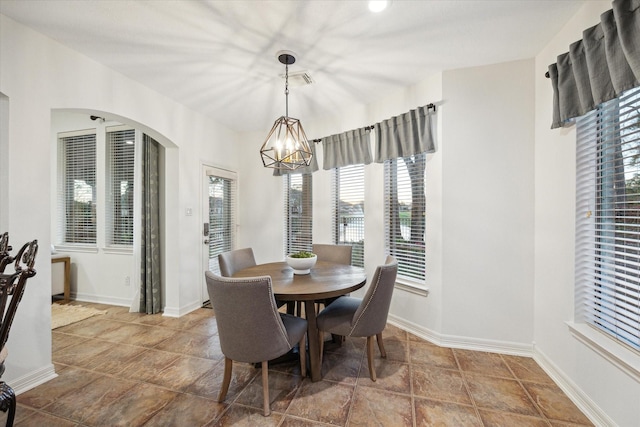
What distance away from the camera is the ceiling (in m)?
1.77

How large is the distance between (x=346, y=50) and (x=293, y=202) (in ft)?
7.66

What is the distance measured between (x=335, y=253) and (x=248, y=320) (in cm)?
168

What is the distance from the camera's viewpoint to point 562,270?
6.55 feet

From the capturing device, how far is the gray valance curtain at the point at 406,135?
8.61 feet

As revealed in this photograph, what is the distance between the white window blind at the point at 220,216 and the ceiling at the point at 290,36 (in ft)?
4.84

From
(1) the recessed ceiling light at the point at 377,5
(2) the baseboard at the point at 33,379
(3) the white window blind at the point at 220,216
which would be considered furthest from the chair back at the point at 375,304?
(3) the white window blind at the point at 220,216

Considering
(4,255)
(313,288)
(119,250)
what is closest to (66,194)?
(119,250)

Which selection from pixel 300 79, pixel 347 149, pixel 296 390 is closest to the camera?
pixel 296 390

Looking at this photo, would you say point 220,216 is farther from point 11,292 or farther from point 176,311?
point 11,292

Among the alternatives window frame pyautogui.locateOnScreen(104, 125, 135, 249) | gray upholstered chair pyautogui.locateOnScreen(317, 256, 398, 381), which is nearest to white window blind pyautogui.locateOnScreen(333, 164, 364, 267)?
gray upholstered chair pyautogui.locateOnScreen(317, 256, 398, 381)

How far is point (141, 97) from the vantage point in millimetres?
2818

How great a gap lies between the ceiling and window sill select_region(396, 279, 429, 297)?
191 cm

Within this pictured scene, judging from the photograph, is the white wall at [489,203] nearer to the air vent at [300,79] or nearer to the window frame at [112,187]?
the air vent at [300,79]

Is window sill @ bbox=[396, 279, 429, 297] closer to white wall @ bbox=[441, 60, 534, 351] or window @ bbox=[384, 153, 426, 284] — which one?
window @ bbox=[384, 153, 426, 284]
